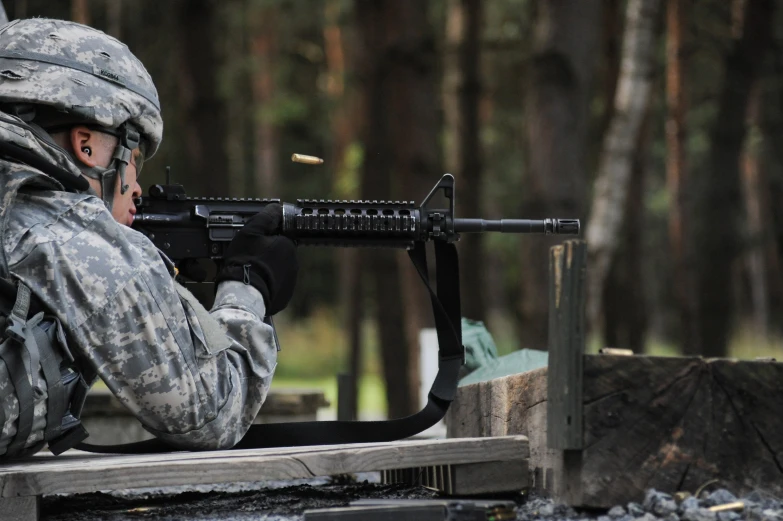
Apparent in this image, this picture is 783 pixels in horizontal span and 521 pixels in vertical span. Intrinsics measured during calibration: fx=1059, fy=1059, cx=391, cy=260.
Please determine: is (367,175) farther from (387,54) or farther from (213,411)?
(213,411)

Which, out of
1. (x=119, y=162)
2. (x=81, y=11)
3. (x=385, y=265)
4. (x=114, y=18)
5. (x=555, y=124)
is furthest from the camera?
(x=114, y=18)

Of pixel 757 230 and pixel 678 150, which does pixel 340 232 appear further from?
pixel 757 230

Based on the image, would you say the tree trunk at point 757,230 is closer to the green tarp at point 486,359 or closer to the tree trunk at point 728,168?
the tree trunk at point 728,168

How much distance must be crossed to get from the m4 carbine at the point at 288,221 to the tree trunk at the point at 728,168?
11.1 m

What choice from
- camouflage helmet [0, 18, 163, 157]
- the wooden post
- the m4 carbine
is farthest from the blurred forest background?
the wooden post

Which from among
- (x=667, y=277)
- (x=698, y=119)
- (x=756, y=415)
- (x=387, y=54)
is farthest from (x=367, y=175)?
(x=667, y=277)

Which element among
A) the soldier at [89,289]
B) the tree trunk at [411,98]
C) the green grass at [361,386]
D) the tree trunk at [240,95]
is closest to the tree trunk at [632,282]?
the green grass at [361,386]

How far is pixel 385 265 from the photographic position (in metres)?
11.2

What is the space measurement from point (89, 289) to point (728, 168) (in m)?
13.3

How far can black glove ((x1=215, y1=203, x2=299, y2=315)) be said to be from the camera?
4258mm

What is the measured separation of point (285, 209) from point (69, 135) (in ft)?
3.39

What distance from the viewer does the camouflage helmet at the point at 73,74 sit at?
12.6ft

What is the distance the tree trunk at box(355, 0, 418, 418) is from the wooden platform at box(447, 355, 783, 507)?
7.68 meters

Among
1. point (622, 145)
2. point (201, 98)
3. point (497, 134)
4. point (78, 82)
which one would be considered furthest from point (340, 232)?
point (497, 134)
